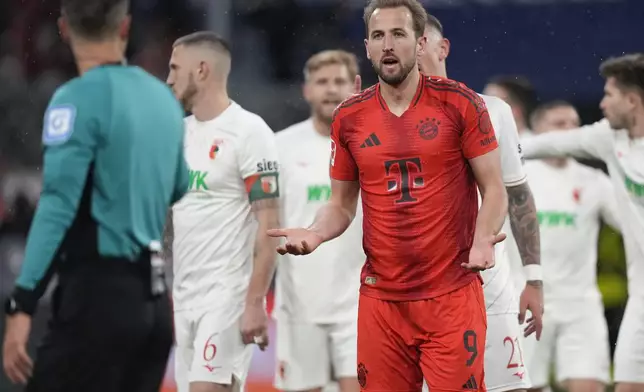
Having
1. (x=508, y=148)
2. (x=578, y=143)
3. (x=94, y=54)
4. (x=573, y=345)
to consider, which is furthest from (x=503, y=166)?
(x=573, y=345)

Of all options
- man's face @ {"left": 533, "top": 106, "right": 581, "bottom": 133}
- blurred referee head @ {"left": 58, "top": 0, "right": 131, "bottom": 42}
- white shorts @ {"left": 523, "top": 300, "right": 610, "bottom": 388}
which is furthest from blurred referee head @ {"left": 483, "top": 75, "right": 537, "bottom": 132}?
blurred referee head @ {"left": 58, "top": 0, "right": 131, "bottom": 42}

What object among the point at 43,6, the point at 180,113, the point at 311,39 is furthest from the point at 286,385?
the point at 43,6

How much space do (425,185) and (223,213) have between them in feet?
5.26

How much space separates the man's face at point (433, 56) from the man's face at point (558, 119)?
3.11 m

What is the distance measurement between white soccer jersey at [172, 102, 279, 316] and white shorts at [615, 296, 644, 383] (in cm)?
217

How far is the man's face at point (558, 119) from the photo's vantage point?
28.4 feet

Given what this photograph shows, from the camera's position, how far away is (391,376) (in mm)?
4867

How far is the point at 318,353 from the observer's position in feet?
22.9

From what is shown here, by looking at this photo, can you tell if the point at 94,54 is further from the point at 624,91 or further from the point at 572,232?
the point at 572,232

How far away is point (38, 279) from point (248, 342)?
2241mm

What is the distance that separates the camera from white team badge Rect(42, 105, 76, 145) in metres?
3.96

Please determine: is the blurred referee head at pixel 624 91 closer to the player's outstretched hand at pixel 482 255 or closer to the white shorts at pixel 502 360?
the white shorts at pixel 502 360

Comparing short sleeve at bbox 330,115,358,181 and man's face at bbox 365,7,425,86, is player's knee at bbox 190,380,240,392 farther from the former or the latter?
man's face at bbox 365,7,425,86

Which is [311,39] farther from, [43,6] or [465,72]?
[43,6]
